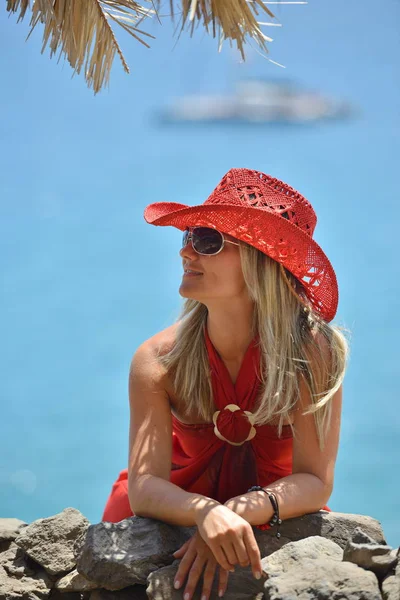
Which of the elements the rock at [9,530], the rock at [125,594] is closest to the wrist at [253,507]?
the rock at [125,594]

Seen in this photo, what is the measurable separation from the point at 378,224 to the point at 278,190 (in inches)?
373

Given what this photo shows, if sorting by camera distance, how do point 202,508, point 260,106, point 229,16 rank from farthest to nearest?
1. point 260,106
2. point 229,16
3. point 202,508

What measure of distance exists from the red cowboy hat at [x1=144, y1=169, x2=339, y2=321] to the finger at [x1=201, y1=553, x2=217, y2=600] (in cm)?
87

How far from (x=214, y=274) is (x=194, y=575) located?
87cm

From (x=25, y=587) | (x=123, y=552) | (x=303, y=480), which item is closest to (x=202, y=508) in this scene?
(x=123, y=552)

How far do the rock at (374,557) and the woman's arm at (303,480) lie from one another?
1.07 feet

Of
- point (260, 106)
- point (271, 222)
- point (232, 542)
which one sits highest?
point (260, 106)

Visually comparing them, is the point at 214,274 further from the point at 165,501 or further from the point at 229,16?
the point at 229,16

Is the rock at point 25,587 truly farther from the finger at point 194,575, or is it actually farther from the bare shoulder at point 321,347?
the bare shoulder at point 321,347

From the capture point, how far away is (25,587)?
2.38 meters

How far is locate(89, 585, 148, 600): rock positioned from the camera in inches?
84.9

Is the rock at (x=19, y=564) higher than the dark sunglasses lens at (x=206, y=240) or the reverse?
the reverse

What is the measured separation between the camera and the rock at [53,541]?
94.2 inches

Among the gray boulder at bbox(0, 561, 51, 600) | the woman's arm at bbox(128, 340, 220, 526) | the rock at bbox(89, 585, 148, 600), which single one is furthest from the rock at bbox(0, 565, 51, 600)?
the woman's arm at bbox(128, 340, 220, 526)
